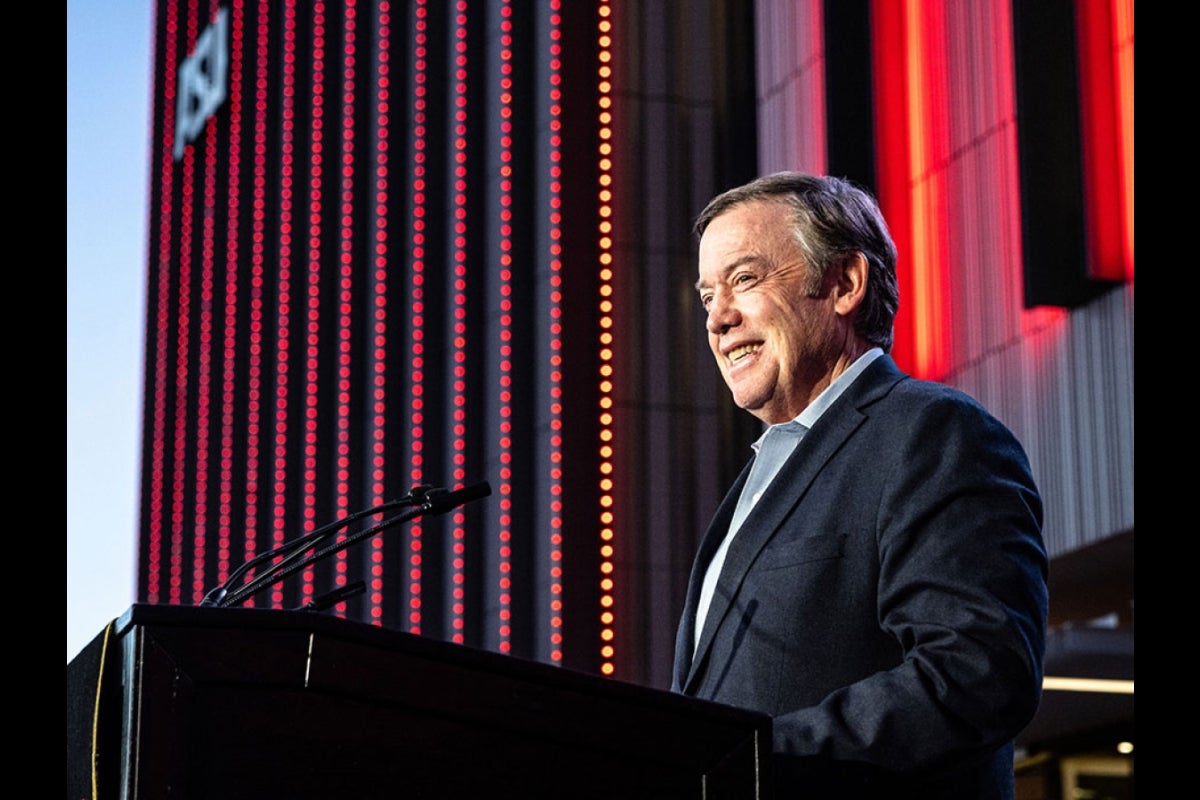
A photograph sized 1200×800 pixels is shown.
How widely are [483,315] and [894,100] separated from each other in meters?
3.11

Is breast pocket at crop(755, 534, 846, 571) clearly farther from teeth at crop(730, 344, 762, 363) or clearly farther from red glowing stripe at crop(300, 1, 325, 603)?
red glowing stripe at crop(300, 1, 325, 603)

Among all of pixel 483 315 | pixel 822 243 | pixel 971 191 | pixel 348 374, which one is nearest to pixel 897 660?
pixel 822 243

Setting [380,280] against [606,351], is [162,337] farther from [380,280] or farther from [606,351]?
[606,351]

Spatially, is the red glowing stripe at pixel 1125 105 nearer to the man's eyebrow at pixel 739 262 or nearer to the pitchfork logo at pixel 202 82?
the man's eyebrow at pixel 739 262

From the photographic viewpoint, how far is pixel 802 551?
3137mm

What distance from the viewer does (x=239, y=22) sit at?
1839 centimetres

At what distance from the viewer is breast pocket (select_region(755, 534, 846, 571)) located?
311 centimetres

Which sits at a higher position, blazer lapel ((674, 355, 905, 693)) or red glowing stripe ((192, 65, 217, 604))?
red glowing stripe ((192, 65, 217, 604))

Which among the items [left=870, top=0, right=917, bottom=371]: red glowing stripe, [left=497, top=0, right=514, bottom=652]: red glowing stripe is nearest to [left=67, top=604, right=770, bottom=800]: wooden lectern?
[left=870, top=0, right=917, bottom=371]: red glowing stripe

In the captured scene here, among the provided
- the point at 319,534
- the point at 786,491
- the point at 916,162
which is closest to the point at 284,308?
the point at 916,162

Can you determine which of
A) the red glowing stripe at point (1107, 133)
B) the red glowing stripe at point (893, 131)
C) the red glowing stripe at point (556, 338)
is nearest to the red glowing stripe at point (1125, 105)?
the red glowing stripe at point (1107, 133)

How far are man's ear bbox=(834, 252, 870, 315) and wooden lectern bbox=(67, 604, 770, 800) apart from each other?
1335 millimetres

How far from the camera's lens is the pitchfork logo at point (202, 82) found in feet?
60.9
